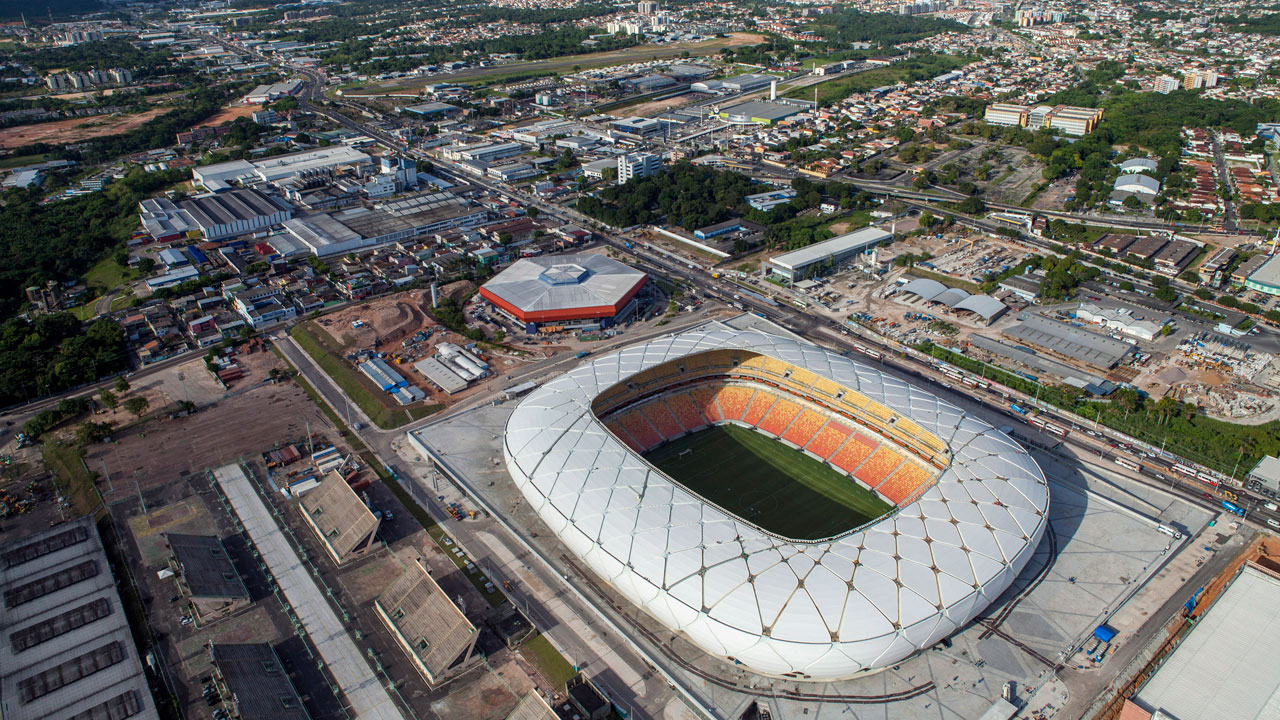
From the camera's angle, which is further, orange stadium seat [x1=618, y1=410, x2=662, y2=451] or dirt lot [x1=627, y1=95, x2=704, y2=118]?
dirt lot [x1=627, y1=95, x2=704, y2=118]

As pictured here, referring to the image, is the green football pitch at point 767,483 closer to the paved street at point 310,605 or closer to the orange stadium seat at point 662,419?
the orange stadium seat at point 662,419

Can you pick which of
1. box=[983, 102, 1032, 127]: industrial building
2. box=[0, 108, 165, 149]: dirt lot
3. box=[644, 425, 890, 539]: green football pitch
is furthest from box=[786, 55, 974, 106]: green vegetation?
box=[0, 108, 165, 149]: dirt lot

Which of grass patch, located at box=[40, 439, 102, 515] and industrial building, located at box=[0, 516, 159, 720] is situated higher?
grass patch, located at box=[40, 439, 102, 515]

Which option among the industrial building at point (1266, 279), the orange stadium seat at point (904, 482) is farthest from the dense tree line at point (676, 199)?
the industrial building at point (1266, 279)

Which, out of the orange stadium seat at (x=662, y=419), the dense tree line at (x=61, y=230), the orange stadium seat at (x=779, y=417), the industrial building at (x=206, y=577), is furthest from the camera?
the dense tree line at (x=61, y=230)

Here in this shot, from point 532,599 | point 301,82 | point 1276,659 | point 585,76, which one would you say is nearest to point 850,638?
point 532,599

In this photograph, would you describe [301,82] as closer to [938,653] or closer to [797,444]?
[797,444]

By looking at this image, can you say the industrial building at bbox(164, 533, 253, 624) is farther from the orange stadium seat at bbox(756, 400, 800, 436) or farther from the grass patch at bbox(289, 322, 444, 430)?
the orange stadium seat at bbox(756, 400, 800, 436)
